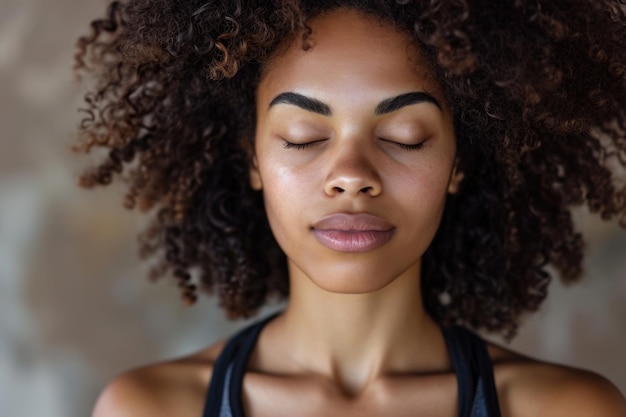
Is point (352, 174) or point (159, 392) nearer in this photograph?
point (352, 174)

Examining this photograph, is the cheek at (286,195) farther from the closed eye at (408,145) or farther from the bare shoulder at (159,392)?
the bare shoulder at (159,392)

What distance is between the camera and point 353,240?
1602mm

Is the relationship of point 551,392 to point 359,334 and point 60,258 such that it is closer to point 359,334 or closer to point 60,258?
point 359,334

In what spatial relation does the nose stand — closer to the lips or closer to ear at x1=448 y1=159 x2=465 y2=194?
the lips

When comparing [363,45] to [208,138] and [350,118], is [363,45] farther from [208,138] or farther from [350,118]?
[208,138]

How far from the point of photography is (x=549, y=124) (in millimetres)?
1664

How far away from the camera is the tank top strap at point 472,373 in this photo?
1747 millimetres

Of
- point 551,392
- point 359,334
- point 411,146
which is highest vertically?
point 411,146

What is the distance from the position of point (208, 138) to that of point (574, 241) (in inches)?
31.1

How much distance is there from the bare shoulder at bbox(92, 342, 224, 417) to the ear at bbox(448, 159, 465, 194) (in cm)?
56

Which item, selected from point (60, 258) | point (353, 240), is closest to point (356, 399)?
point (353, 240)

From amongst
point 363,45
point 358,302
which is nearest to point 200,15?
point 363,45

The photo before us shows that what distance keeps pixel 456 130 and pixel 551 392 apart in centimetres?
50

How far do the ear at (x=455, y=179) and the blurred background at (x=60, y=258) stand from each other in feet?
2.73
